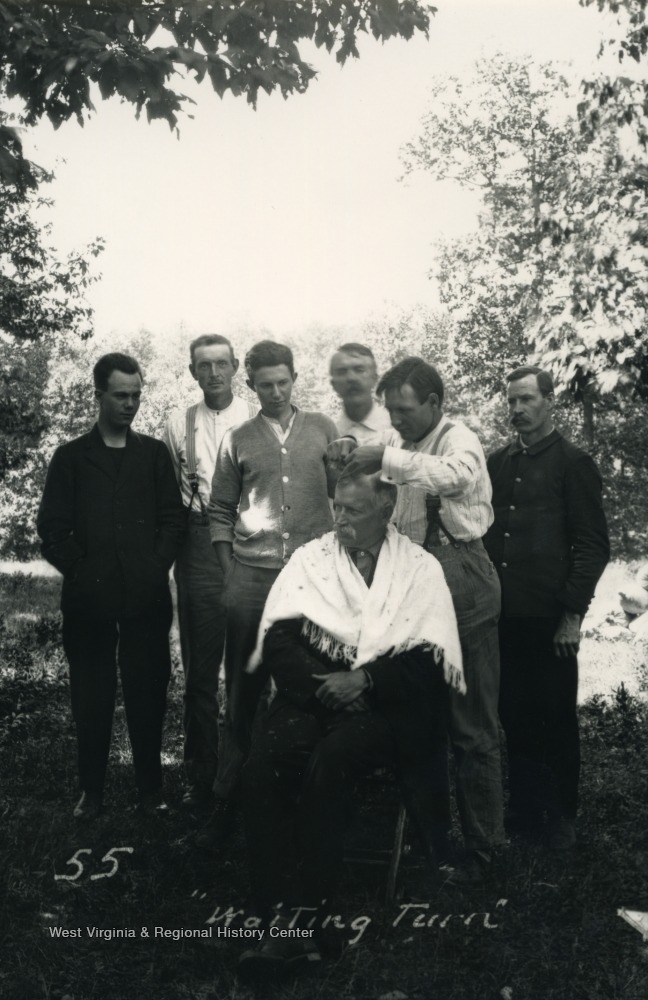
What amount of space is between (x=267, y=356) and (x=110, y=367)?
82cm

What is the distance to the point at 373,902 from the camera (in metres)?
3.29

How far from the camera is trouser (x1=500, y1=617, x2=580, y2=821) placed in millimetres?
3992

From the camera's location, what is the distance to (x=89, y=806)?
4.12 meters

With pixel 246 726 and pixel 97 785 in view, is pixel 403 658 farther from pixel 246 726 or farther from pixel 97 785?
pixel 97 785

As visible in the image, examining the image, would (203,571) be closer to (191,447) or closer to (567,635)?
(191,447)

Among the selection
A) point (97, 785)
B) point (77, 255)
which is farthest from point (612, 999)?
point (77, 255)

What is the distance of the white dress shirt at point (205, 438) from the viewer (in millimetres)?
4508

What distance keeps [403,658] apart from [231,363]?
195cm

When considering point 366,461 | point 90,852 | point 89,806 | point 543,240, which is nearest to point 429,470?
point 366,461

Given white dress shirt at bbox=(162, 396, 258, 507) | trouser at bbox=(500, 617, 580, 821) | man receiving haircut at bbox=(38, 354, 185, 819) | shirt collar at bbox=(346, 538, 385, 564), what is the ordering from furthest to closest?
1. white dress shirt at bbox=(162, 396, 258, 507)
2. man receiving haircut at bbox=(38, 354, 185, 819)
3. trouser at bbox=(500, 617, 580, 821)
4. shirt collar at bbox=(346, 538, 385, 564)

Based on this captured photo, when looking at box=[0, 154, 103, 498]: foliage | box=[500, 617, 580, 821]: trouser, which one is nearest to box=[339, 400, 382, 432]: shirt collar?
box=[500, 617, 580, 821]: trouser

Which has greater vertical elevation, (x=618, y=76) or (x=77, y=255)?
(x=618, y=76)

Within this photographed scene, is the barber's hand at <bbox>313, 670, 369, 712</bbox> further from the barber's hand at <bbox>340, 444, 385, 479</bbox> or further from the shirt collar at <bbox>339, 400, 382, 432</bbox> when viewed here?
the shirt collar at <bbox>339, 400, 382, 432</bbox>

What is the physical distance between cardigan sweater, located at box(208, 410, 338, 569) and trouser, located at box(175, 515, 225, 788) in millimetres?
362
